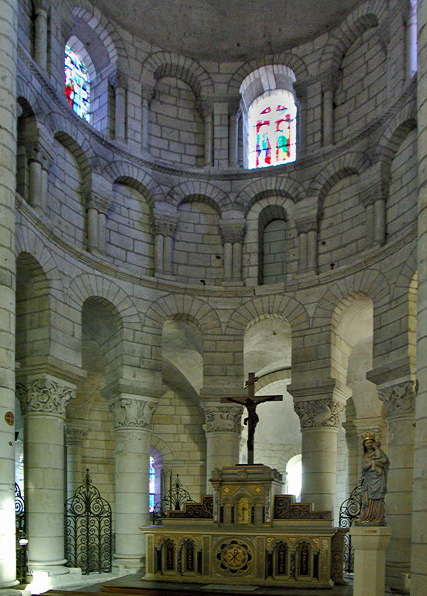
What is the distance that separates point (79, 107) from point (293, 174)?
20.0 ft

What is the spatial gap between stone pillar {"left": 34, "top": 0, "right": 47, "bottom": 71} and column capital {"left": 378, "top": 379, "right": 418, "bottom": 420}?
34.8ft

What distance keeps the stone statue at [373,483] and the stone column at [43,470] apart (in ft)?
22.1

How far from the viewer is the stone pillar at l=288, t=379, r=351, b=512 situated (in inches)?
769

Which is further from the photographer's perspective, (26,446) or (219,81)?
(219,81)

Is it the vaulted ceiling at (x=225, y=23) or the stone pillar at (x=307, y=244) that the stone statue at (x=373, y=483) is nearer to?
the stone pillar at (x=307, y=244)

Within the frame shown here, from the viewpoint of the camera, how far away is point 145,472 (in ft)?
65.2

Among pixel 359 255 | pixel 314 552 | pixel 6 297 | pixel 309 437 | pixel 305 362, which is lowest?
pixel 314 552

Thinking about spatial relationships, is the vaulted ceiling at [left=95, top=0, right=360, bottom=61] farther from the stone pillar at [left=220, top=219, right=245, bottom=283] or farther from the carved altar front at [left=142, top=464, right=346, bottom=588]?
the carved altar front at [left=142, top=464, right=346, bottom=588]

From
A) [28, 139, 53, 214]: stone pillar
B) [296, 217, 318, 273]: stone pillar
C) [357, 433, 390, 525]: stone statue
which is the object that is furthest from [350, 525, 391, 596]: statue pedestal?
[28, 139, 53, 214]: stone pillar

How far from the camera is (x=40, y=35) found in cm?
1841

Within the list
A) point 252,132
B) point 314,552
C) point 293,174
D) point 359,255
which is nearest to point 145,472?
point 314,552

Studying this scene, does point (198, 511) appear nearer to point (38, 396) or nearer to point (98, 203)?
point (38, 396)

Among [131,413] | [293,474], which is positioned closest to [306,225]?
[131,413]

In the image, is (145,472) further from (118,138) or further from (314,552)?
(118,138)
